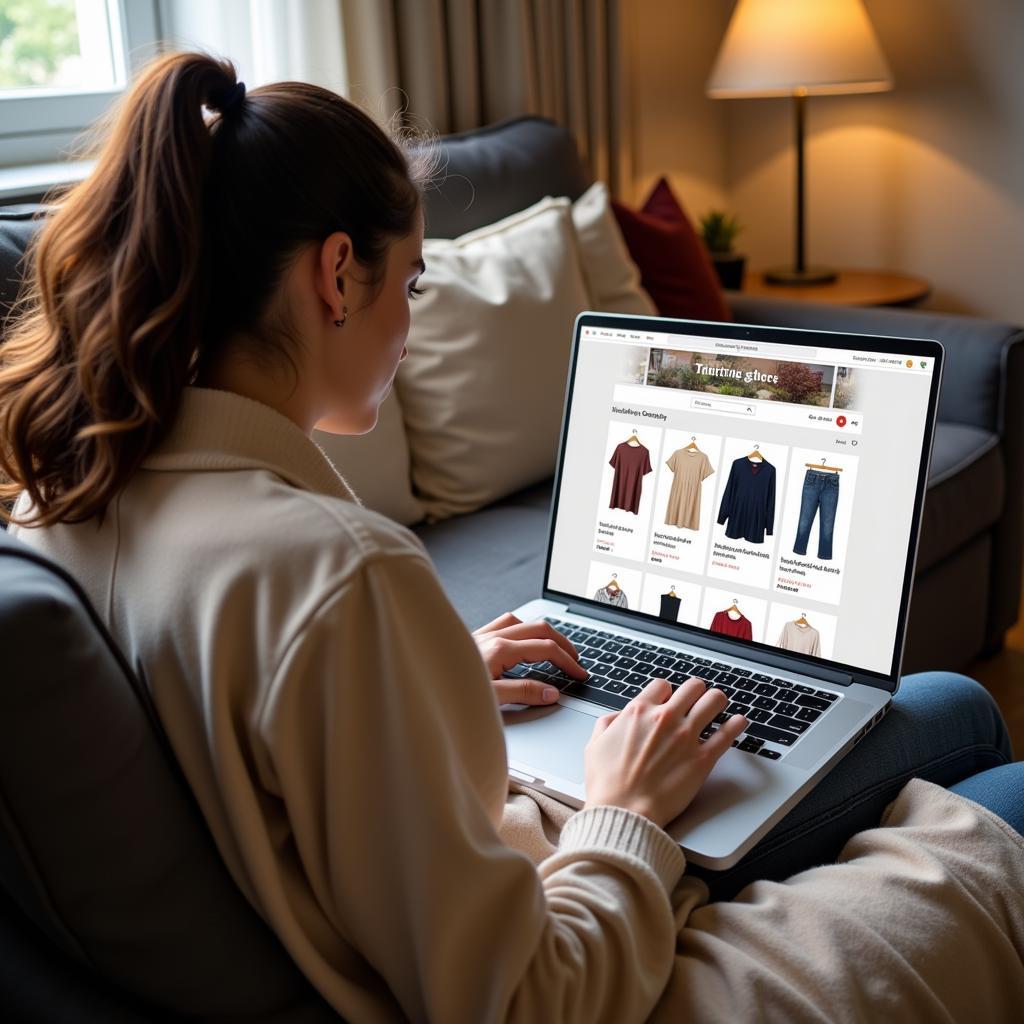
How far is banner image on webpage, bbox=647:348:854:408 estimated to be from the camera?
42.7 inches

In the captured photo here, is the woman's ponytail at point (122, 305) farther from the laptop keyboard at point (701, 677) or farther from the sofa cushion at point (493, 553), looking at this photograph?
the sofa cushion at point (493, 553)

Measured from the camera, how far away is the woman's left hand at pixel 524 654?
1.05 m

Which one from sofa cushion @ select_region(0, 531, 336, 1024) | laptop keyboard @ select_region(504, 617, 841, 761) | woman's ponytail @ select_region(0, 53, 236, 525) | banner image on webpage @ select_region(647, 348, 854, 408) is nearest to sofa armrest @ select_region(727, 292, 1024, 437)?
banner image on webpage @ select_region(647, 348, 854, 408)

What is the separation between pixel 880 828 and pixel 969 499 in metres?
1.21

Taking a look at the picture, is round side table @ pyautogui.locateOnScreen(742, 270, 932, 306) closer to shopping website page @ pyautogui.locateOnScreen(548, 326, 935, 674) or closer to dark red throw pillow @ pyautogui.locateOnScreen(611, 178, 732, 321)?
dark red throw pillow @ pyautogui.locateOnScreen(611, 178, 732, 321)

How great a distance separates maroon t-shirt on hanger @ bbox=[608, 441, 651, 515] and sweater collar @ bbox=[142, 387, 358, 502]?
1.58ft

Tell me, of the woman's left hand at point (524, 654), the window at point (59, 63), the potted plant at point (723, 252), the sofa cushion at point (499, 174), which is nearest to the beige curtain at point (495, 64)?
the sofa cushion at point (499, 174)

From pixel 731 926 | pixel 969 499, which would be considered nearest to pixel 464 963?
pixel 731 926

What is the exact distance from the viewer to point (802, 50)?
2795 mm

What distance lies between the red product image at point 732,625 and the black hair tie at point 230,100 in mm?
631

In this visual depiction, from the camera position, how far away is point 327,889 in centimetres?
69

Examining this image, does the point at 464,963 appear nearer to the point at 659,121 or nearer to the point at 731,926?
the point at 731,926

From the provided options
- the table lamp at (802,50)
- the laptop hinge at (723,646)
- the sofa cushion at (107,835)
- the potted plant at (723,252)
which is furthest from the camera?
the potted plant at (723,252)

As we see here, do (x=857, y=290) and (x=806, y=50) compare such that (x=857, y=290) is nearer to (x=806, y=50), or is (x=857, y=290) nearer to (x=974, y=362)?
(x=806, y=50)
